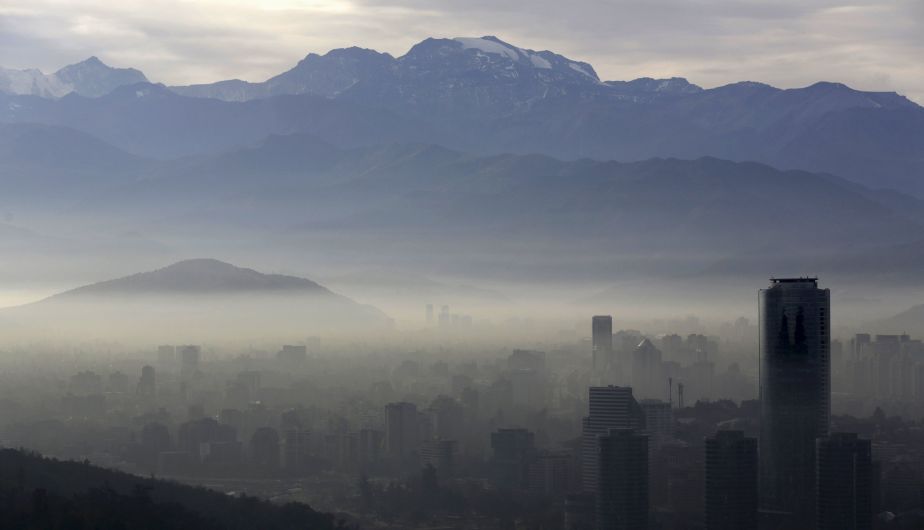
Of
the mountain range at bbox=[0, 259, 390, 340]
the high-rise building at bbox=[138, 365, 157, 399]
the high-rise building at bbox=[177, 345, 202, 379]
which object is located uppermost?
the mountain range at bbox=[0, 259, 390, 340]

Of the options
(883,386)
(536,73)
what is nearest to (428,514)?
(883,386)

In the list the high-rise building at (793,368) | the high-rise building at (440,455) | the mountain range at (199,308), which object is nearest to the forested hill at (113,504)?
the high-rise building at (440,455)

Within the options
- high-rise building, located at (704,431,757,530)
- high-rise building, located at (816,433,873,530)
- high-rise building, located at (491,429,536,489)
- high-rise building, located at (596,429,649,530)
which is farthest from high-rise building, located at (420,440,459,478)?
high-rise building, located at (816,433,873,530)

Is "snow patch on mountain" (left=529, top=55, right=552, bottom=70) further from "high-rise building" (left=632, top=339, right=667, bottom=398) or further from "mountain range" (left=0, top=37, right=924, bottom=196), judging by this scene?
"high-rise building" (left=632, top=339, right=667, bottom=398)

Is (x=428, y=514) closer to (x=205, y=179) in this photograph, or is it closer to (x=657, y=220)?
(x=657, y=220)

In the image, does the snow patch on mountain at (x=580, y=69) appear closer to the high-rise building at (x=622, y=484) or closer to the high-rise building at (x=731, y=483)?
the high-rise building at (x=731, y=483)

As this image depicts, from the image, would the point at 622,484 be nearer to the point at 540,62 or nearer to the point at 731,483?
the point at 731,483
